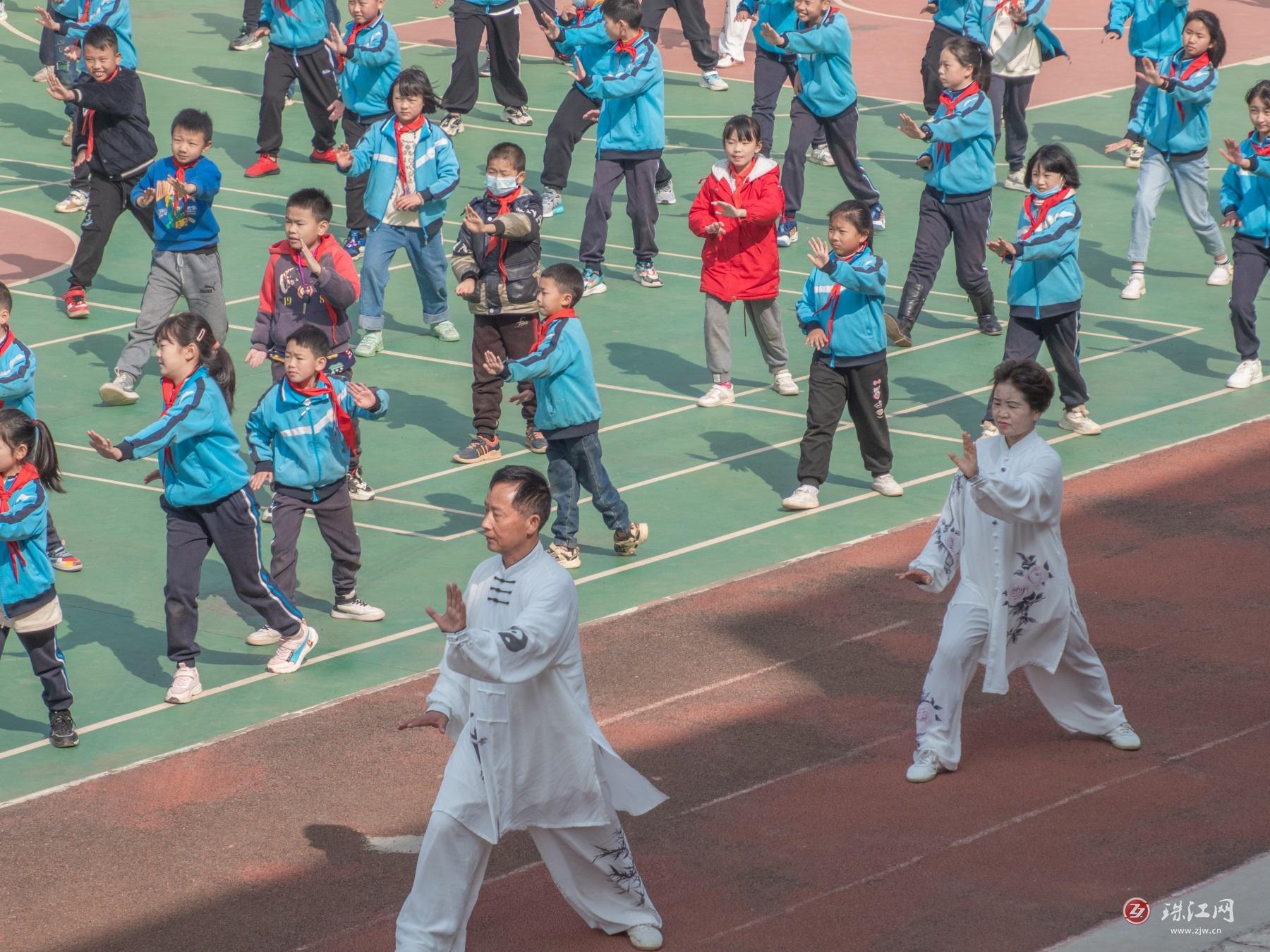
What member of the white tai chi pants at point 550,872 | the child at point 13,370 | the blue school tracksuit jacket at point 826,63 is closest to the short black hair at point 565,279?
the child at point 13,370

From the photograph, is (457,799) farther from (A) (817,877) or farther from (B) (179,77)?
(B) (179,77)

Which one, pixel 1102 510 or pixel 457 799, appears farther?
pixel 1102 510

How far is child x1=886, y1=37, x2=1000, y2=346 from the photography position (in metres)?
14.5

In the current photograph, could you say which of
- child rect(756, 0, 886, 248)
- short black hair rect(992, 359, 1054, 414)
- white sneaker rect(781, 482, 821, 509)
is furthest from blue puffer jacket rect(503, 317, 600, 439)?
child rect(756, 0, 886, 248)

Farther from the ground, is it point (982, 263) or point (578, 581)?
point (982, 263)

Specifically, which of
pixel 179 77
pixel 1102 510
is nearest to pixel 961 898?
pixel 1102 510

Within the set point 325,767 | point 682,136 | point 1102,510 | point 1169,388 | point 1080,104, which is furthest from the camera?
point 1080,104

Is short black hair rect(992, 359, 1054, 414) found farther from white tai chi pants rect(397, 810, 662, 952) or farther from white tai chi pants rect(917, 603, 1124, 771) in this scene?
white tai chi pants rect(397, 810, 662, 952)

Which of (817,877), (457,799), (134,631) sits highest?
(457,799)

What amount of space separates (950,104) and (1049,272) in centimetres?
226

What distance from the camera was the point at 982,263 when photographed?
14.8 m

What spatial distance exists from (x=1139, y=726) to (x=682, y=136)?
13.6 metres

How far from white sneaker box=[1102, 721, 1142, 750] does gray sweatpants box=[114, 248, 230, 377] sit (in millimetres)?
7586

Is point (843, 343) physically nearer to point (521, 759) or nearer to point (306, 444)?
point (306, 444)
